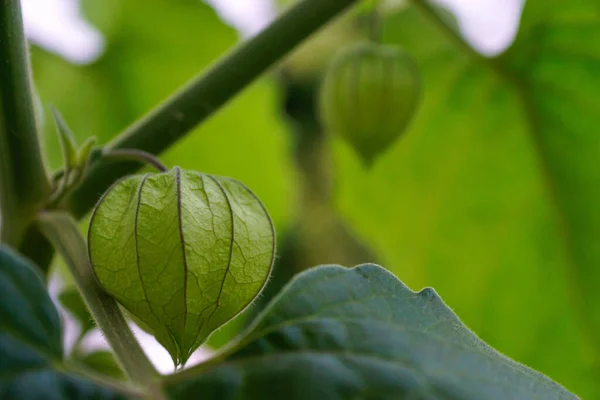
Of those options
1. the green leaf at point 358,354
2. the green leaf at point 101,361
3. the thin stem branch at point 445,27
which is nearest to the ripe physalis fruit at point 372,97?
the thin stem branch at point 445,27

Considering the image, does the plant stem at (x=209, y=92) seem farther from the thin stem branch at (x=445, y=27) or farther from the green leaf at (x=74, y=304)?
the green leaf at (x=74, y=304)

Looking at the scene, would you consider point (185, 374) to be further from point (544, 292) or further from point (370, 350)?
point (544, 292)

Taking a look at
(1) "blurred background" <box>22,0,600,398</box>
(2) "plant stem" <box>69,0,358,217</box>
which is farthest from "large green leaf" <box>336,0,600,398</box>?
(2) "plant stem" <box>69,0,358,217</box>

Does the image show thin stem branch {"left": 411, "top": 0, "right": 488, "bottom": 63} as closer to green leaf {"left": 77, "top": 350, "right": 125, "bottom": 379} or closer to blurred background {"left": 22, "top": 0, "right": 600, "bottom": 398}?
blurred background {"left": 22, "top": 0, "right": 600, "bottom": 398}

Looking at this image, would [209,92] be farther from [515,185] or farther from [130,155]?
[515,185]

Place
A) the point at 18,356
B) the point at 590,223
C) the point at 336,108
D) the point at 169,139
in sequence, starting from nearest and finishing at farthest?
the point at 18,356 < the point at 169,139 < the point at 336,108 < the point at 590,223

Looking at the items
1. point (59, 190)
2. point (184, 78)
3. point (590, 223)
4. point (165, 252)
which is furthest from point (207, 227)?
point (184, 78)
